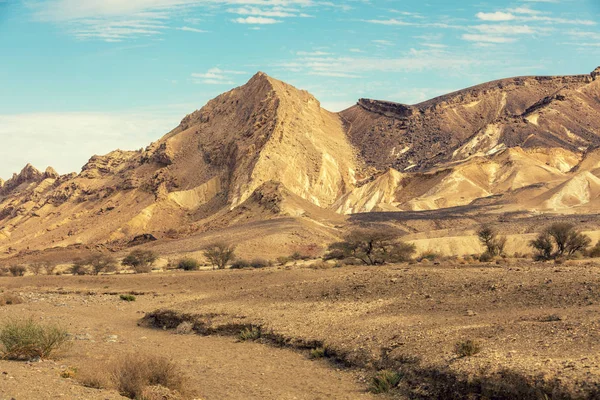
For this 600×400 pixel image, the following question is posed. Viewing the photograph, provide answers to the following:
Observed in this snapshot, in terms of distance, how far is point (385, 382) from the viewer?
13.8 meters

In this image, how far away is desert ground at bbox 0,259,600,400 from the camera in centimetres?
1230

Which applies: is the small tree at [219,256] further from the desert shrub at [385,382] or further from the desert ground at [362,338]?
the desert shrub at [385,382]

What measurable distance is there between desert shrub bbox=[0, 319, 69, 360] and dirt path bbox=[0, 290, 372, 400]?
52 centimetres

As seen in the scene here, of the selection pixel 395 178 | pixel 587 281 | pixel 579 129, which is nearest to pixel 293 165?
pixel 395 178

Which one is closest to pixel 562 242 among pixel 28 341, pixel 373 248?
pixel 373 248

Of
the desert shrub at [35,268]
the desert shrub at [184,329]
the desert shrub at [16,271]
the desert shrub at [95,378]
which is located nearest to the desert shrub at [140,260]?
the desert shrub at [35,268]

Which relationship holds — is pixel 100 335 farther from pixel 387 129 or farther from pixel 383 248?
pixel 387 129

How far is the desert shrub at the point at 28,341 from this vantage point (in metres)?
15.9

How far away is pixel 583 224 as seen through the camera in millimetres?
56094

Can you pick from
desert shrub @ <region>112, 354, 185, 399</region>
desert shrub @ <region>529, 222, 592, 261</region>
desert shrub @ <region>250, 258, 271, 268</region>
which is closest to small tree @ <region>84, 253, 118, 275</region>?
desert shrub @ <region>250, 258, 271, 268</region>

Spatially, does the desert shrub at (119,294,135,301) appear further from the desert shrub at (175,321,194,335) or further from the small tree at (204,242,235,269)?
the small tree at (204,242,235,269)

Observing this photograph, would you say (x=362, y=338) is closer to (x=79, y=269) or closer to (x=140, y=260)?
(x=140, y=260)

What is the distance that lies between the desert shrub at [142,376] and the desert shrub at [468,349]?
18.0 ft

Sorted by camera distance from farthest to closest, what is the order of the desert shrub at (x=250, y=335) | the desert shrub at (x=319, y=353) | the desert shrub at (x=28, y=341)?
the desert shrub at (x=250, y=335) < the desert shrub at (x=319, y=353) < the desert shrub at (x=28, y=341)
